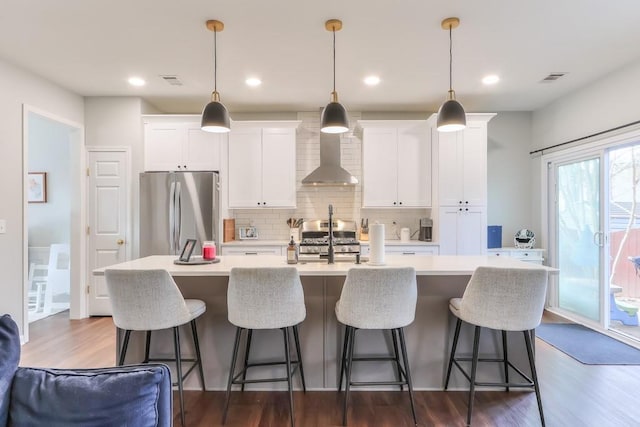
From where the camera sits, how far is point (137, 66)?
11.1 ft

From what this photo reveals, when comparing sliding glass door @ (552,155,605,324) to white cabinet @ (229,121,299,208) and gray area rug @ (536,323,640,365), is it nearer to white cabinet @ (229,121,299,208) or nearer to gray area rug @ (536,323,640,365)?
gray area rug @ (536,323,640,365)

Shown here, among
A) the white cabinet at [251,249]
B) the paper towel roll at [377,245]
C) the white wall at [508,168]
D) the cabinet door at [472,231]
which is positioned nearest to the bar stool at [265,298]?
the paper towel roll at [377,245]

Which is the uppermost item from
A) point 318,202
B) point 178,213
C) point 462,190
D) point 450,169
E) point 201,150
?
point 201,150

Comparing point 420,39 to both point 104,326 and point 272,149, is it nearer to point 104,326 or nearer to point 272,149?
point 272,149

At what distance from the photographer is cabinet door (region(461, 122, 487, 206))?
168 inches

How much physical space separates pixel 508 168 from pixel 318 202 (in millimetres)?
2718

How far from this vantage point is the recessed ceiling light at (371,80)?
11.9ft

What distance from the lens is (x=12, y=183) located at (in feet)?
10.9

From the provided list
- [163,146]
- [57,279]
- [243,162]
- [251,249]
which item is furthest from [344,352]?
[57,279]

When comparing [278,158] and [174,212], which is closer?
[174,212]

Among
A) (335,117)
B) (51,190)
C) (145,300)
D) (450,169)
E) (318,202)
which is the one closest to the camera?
(145,300)

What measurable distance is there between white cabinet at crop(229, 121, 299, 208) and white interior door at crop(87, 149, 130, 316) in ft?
4.23

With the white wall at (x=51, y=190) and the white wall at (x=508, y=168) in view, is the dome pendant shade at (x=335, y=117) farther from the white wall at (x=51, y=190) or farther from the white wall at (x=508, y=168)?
the white wall at (x=51, y=190)

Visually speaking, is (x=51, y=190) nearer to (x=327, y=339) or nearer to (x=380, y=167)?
(x=380, y=167)
